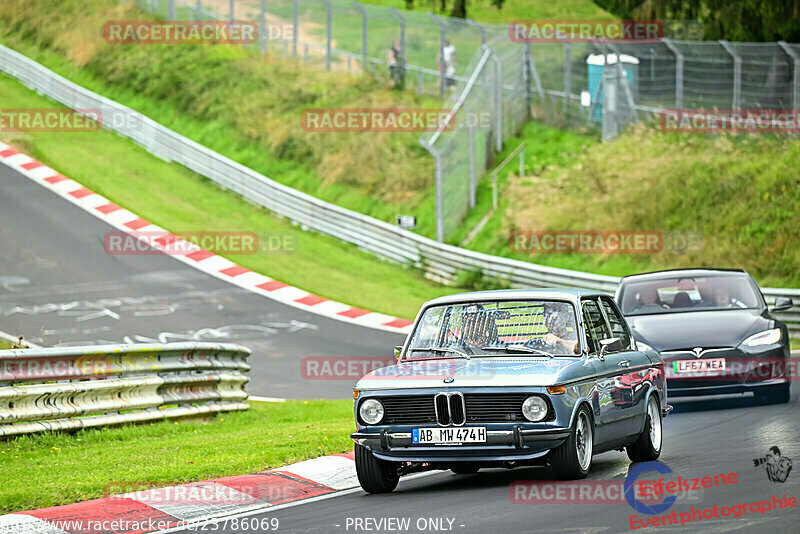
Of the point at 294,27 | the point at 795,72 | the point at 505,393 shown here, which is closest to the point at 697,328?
the point at 505,393

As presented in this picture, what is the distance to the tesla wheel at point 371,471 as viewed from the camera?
885cm

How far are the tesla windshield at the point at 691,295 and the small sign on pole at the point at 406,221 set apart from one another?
1447 cm

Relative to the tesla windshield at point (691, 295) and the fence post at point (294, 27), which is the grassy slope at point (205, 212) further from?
the tesla windshield at point (691, 295)

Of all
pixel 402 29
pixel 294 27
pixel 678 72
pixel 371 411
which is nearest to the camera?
pixel 371 411

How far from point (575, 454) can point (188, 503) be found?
2837mm

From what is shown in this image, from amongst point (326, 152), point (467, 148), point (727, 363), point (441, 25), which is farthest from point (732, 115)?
point (727, 363)

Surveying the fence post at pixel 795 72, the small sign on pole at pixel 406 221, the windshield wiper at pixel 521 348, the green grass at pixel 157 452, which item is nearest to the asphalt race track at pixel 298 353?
the windshield wiper at pixel 521 348

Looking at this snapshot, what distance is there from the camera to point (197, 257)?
28297mm

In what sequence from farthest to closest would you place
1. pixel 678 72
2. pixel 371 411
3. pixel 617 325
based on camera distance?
pixel 678 72 → pixel 617 325 → pixel 371 411

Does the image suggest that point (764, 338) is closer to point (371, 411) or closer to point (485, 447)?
point (485, 447)

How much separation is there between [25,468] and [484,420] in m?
4.14

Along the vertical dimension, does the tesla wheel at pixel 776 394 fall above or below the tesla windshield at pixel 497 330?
below

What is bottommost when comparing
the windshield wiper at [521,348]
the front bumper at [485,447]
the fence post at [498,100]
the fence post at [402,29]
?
the front bumper at [485,447]

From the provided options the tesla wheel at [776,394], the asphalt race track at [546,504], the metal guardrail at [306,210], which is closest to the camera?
the asphalt race track at [546,504]
